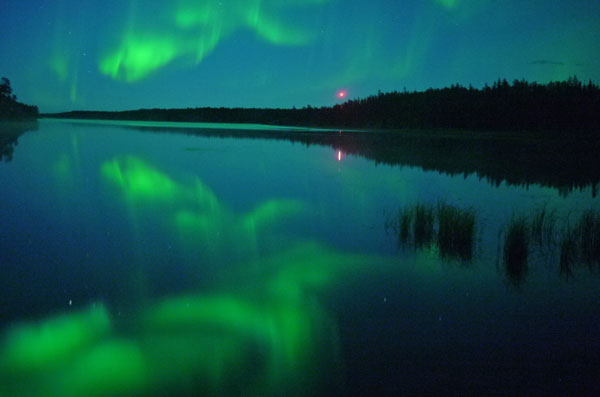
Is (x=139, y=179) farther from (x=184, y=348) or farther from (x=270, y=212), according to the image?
(x=184, y=348)

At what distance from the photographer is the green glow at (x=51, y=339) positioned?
5746mm

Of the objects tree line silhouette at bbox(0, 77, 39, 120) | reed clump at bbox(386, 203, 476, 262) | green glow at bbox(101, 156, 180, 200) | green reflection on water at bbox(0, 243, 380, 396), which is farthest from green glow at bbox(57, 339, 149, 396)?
tree line silhouette at bbox(0, 77, 39, 120)

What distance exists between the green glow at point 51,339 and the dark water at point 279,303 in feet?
0.08

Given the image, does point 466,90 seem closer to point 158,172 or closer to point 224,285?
point 158,172

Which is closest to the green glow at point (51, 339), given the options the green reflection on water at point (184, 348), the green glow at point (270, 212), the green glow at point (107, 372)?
the green reflection on water at point (184, 348)

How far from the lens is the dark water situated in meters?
5.59

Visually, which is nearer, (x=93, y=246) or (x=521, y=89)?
(x=93, y=246)

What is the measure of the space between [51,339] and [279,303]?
127 inches

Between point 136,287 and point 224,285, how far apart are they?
144 cm

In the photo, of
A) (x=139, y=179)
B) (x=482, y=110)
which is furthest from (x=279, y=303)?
(x=482, y=110)

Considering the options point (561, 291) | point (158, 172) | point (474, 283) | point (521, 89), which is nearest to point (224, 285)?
point (474, 283)

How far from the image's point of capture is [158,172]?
80.4 feet

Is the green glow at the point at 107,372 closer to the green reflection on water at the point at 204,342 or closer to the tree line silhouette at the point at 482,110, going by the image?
the green reflection on water at the point at 204,342

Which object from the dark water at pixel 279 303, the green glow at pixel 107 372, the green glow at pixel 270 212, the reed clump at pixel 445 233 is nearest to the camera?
the green glow at pixel 107 372
